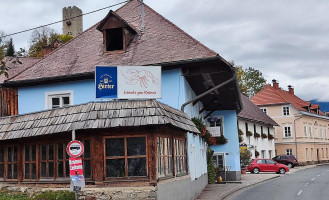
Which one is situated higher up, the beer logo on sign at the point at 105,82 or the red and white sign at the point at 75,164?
the beer logo on sign at the point at 105,82

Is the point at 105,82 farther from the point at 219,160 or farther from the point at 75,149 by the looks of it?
the point at 219,160

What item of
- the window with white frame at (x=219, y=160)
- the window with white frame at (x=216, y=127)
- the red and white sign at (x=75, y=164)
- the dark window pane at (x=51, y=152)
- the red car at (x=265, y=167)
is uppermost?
the window with white frame at (x=216, y=127)

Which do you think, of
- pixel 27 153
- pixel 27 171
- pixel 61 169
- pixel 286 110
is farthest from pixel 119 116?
pixel 286 110

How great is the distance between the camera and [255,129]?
5016 centimetres

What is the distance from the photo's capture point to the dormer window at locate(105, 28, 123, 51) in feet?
68.0

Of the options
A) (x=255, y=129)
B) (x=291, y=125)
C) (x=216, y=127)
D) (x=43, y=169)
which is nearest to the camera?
(x=43, y=169)

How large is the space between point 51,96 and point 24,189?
664cm

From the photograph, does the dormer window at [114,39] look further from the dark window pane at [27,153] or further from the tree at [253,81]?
the tree at [253,81]

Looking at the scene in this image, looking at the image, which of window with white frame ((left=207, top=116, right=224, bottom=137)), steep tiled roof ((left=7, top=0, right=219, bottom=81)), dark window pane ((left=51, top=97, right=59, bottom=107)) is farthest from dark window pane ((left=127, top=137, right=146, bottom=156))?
window with white frame ((left=207, top=116, right=224, bottom=137))

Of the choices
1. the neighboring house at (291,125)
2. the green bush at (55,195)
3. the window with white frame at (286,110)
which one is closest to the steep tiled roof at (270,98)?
the neighboring house at (291,125)

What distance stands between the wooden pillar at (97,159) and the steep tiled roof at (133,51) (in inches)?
227

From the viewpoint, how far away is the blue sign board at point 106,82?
14984 mm

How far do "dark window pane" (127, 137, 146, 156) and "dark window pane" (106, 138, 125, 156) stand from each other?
0.19 metres

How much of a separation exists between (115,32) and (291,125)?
49.1 meters
